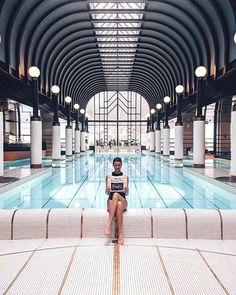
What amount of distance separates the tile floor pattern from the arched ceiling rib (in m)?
8.79

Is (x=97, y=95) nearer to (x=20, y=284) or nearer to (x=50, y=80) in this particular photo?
(x=50, y=80)

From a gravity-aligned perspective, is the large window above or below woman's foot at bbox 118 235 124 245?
above

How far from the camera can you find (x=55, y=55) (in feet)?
64.5

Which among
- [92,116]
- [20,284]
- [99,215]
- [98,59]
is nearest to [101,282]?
[20,284]

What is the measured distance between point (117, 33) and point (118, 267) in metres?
18.9

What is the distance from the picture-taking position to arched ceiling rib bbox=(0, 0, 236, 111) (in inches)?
517

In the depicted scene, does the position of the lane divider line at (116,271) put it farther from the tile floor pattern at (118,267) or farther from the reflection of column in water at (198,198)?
the reflection of column in water at (198,198)

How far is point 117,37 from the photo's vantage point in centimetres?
2008

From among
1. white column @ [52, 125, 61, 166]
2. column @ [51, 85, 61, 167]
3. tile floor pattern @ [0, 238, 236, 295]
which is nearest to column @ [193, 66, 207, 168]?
column @ [51, 85, 61, 167]

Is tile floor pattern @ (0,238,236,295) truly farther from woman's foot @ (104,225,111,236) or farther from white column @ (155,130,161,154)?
white column @ (155,130,161,154)

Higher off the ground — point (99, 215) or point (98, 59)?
point (98, 59)

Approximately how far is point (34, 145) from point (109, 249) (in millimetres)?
11800

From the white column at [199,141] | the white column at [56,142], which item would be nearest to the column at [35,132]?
the white column at [56,142]

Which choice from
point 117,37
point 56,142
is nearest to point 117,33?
point 117,37
